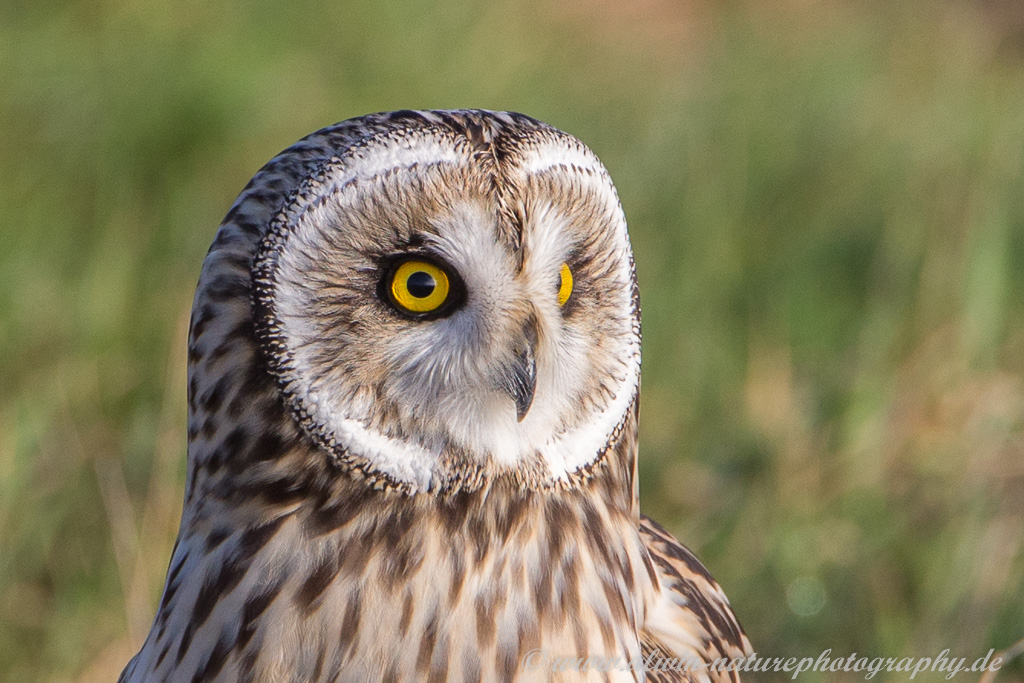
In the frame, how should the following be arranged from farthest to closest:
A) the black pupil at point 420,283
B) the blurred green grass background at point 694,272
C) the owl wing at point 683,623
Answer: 1. the blurred green grass background at point 694,272
2. the owl wing at point 683,623
3. the black pupil at point 420,283

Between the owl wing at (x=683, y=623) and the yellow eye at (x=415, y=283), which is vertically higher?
the yellow eye at (x=415, y=283)

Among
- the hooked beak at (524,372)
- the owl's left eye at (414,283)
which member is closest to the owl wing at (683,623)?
the hooked beak at (524,372)

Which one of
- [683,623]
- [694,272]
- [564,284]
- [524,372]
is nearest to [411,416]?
[524,372]

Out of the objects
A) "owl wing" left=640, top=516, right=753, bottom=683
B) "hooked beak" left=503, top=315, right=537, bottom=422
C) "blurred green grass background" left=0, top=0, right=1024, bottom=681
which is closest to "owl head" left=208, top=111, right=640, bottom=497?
"hooked beak" left=503, top=315, right=537, bottom=422

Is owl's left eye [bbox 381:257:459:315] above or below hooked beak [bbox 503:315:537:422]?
above

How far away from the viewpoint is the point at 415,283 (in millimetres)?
1634

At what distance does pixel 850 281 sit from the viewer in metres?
4.48

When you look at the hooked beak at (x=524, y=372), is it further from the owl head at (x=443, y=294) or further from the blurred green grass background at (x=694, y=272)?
the blurred green grass background at (x=694, y=272)

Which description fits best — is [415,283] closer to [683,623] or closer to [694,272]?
[683,623]

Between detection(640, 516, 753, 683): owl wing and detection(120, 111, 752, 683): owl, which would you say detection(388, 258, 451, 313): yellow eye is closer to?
detection(120, 111, 752, 683): owl

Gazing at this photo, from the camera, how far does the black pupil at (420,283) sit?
5.36ft

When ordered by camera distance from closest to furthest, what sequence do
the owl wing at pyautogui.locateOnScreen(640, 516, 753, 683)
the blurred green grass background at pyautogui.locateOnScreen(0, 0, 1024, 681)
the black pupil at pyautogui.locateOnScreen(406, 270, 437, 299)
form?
the black pupil at pyautogui.locateOnScreen(406, 270, 437, 299), the owl wing at pyautogui.locateOnScreen(640, 516, 753, 683), the blurred green grass background at pyautogui.locateOnScreen(0, 0, 1024, 681)

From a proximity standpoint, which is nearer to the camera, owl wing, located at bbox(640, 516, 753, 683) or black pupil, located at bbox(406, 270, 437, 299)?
black pupil, located at bbox(406, 270, 437, 299)

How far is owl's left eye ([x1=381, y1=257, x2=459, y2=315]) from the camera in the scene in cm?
164
